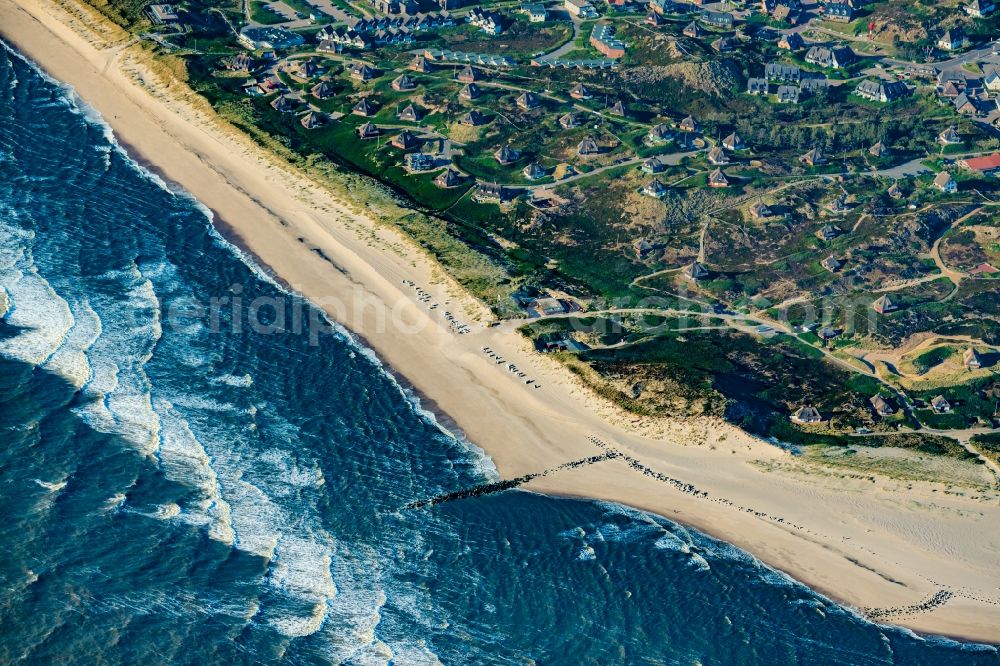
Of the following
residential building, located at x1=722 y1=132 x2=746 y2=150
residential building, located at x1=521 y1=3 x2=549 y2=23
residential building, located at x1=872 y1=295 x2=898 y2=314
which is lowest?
residential building, located at x1=872 y1=295 x2=898 y2=314

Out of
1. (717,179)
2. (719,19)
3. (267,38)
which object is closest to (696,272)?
(717,179)

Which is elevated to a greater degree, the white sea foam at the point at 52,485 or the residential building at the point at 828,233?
the residential building at the point at 828,233

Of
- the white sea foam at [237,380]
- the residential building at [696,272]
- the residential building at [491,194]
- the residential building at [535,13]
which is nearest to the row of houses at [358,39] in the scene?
the residential building at [535,13]

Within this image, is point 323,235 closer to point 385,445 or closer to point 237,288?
point 237,288

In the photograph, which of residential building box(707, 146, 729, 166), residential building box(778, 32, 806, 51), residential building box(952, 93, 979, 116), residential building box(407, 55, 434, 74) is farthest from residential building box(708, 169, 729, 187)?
residential building box(778, 32, 806, 51)

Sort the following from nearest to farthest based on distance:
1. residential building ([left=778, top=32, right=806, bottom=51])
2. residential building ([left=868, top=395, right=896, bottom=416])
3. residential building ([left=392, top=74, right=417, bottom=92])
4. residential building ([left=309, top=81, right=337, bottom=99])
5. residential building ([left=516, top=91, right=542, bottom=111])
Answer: residential building ([left=868, top=395, right=896, bottom=416]) < residential building ([left=516, top=91, right=542, bottom=111]) < residential building ([left=309, top=81, right=337, bottom=99]) < residential building ([left=392, top=74, right=417, bottom=92]) < residential building ([left=778, top=32, right=806, bottom=51])

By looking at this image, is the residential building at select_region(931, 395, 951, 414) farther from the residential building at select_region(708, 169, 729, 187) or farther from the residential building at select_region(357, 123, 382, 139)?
the residential building at select_region(357, 123, 382, 139)

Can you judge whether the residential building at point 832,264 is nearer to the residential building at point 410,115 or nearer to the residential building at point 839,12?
the residential building at point 410,115
